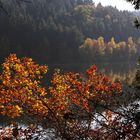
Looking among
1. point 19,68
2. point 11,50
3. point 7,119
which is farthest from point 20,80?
point 11,50

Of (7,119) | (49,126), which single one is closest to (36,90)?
(49,126)

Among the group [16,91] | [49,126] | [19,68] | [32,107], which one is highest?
[19,68]

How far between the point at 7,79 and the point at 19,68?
2.38 meters

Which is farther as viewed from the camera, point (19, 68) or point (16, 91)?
point (19, 68)

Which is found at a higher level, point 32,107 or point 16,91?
point 16,91

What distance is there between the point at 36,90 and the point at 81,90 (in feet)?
15.4

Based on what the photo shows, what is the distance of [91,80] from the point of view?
34094mm

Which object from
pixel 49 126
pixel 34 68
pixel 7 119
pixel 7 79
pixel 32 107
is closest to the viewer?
pixel 49 126

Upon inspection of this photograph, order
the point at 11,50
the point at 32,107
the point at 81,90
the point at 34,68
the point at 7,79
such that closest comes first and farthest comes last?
the point at 32,107
the point at 81,90
the point at 7,79
the point at 34,68
the point at 11,50

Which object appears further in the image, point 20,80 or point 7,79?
point 7,79

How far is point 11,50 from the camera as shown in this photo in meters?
199

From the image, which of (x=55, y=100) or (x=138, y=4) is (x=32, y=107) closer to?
(x=55, y=100)

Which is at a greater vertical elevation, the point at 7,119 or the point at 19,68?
the point at 7,119

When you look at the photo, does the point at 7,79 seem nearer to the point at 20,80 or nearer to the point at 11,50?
the point at 20,80
